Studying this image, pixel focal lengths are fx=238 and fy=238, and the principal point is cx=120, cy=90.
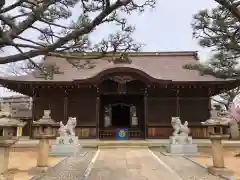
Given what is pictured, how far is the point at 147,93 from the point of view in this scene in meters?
15.4

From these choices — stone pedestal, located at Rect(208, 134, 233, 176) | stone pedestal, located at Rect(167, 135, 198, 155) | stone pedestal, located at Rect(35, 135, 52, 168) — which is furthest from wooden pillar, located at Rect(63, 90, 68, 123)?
stone pedestal, located at Rect(208, 134, 233, 176)

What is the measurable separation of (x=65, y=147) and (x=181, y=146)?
5165 mm

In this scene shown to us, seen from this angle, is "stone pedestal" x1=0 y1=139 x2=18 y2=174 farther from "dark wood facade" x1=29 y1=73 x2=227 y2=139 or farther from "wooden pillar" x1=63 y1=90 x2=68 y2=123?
"wooden pillar" x1=63 y1=90 x2=68 y2=123

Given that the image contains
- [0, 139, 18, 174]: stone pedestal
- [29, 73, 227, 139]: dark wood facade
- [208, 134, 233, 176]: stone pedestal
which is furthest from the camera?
[29, 73, 227, 139]: dark wood facade

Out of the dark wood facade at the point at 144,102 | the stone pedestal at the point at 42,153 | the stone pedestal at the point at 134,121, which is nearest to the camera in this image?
the stone pedestal at the point at 42,153

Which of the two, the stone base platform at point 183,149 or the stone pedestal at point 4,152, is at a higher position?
the stone pedestal at point 4,152

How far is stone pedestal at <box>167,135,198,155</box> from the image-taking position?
10.6 metres

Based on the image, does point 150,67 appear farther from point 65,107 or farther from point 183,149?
point 183,149

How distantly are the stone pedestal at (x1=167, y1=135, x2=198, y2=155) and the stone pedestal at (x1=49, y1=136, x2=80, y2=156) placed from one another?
4323 millimetres

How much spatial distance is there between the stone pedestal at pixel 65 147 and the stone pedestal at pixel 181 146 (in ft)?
14.2

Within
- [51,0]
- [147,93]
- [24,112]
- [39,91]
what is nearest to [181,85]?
[147,93]

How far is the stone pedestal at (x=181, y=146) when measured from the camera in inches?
418

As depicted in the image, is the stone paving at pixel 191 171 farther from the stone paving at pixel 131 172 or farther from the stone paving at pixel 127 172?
the stone paving at pixel 131 172

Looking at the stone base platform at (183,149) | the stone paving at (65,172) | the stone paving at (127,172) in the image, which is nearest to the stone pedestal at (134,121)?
the stone base platform at (183,149)
